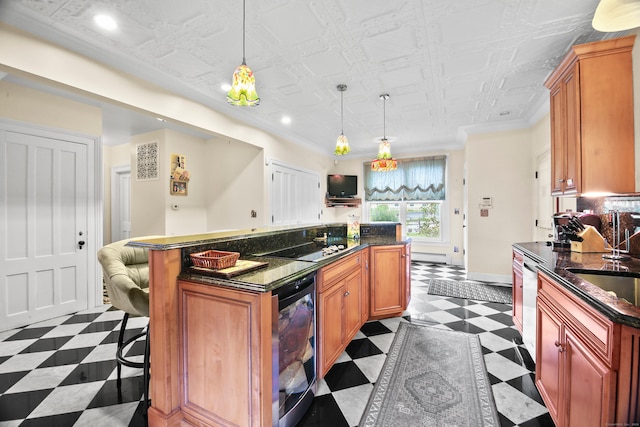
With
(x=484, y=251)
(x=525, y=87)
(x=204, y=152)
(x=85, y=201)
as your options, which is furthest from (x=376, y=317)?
(x=204, y=152)

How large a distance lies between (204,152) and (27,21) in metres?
3.15

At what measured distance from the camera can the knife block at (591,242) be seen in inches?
83.2

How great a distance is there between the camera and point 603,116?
1.96m

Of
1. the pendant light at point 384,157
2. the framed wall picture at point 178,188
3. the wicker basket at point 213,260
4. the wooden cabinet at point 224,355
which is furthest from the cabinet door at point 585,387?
the framed wall picture at point 178,188

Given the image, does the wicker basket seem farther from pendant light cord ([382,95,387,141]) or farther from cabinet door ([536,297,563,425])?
pendant light cord ([382,95,387,141])

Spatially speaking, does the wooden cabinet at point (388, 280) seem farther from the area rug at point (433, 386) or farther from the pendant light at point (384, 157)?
the pendant light at point (384, 157)

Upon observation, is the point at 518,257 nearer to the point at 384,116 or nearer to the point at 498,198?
the point at 498,198

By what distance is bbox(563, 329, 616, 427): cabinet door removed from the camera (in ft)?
Result: 3.22

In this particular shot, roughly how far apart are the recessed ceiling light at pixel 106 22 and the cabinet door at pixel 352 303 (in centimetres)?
268

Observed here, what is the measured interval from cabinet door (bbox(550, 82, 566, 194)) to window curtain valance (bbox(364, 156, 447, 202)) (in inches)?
134

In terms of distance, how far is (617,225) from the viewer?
1.94 m

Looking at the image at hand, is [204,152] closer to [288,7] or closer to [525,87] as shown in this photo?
[288,7]

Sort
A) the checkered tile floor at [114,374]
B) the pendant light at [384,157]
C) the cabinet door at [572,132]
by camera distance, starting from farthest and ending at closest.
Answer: the pendant light at [384,157]
the cabinet door at [572,132]
the checkered tile floor at [114,374]

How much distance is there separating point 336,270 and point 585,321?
137 centimetres
